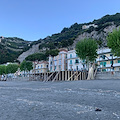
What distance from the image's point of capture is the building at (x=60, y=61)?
231 ft

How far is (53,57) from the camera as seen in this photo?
77688 millimetres

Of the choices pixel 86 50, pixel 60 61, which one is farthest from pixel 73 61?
pixel 86 50

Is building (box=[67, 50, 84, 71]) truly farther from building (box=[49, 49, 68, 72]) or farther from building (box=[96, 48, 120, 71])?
building (box=[96, 48, 120, 71])

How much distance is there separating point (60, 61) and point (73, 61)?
837 centimetres

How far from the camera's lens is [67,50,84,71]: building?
63694mm

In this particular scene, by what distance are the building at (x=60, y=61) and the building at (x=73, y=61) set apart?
2675mm

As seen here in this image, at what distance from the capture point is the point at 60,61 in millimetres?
72188

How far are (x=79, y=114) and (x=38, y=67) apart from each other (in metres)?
81.4

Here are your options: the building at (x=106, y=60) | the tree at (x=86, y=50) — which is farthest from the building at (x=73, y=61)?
the tree at (x=86, y=50)

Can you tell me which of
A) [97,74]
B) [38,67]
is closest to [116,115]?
[97,74]

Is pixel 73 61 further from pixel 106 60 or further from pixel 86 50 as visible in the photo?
pixel 86 50

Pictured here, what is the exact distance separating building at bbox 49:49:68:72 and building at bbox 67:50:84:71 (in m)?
2.68

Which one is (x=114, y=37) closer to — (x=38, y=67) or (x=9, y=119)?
(x=9, y=119)

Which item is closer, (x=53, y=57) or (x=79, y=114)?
(x=79, y=114)
